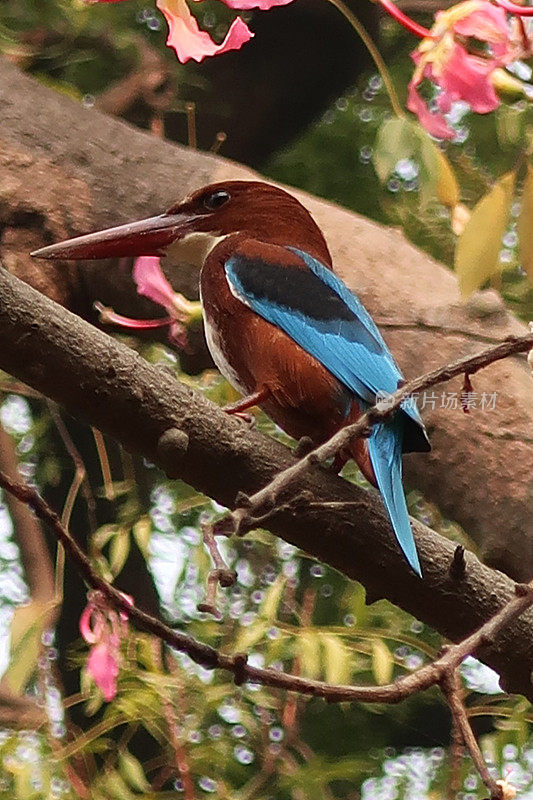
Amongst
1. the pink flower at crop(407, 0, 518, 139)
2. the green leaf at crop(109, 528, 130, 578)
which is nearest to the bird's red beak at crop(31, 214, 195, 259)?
the pink flower at crop(407, 0, 518, 139)

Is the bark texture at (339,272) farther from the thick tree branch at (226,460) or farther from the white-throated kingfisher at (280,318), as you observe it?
the thick tree branch at (226,460)

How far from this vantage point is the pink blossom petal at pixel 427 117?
781 mm

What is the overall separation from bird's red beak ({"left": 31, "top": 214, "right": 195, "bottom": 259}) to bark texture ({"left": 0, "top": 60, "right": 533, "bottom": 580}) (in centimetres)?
30

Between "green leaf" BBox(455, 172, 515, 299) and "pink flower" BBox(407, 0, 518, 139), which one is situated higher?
"pink flower" BBox(407, 0, 518, 139)

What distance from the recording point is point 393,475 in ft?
2.49

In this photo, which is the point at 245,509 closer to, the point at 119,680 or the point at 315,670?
the point at 315,670

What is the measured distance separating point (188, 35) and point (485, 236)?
0.21m

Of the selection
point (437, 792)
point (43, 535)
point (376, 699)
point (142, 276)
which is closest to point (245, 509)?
point (376, 699)

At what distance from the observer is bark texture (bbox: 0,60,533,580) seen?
3.84 feet

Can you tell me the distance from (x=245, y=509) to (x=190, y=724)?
1014mm

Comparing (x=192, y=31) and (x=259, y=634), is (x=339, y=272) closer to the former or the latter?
(x=259, y=634)

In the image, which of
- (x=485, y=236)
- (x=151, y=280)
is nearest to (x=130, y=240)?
(x=151, y=280)

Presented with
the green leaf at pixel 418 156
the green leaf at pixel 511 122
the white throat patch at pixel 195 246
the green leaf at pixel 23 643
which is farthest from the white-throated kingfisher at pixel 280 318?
the green leaf at pixel 511 122

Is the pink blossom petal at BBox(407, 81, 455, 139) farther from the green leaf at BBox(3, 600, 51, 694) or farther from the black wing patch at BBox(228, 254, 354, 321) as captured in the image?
the green leaf at BBox(3, 600, 51, 694)
